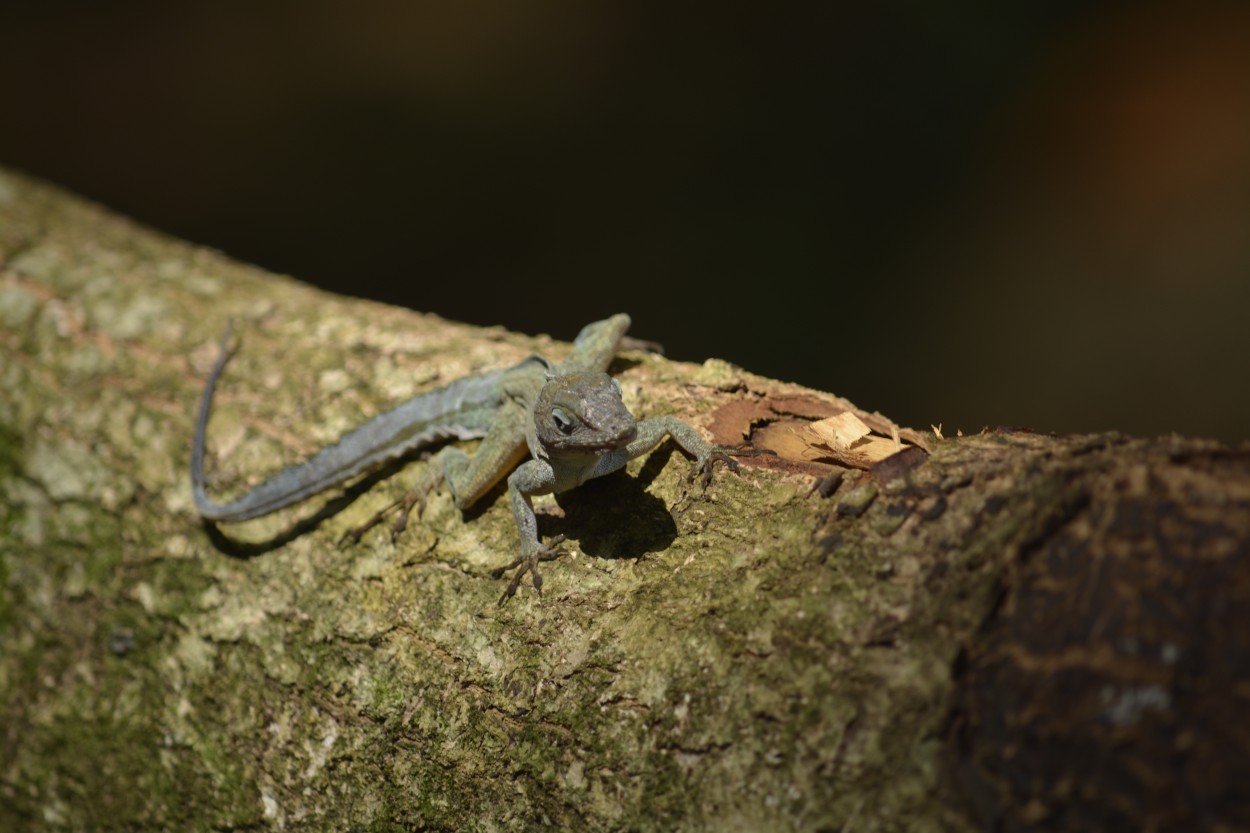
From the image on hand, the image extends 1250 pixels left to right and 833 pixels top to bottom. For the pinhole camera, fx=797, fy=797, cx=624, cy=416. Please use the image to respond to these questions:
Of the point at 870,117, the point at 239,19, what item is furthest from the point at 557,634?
the point at 239,19

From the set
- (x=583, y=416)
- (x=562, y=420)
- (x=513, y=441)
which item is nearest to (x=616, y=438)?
(x=583, y=416)

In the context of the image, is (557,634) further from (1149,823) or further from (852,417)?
(1149,823)

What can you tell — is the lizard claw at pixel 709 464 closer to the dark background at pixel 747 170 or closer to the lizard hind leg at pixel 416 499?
the lizard hind leg at pixel 416 499

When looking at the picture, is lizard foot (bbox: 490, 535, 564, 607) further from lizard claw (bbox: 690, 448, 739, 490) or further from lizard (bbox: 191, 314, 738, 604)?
lizard claw (bbox: 690, 448, 739, 490)

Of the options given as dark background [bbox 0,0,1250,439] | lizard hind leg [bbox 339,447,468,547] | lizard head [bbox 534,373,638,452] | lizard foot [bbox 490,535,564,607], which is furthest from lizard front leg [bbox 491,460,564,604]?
dark background [bbox 0,0,1250,439]

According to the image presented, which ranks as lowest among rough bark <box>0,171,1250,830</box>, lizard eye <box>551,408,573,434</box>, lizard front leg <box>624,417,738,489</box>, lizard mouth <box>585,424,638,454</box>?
rough bark <box>0,171,1250,830</box>

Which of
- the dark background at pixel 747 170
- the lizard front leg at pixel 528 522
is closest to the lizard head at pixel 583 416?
the lizard front leg at pixel 528 522

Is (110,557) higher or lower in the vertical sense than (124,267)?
lower
